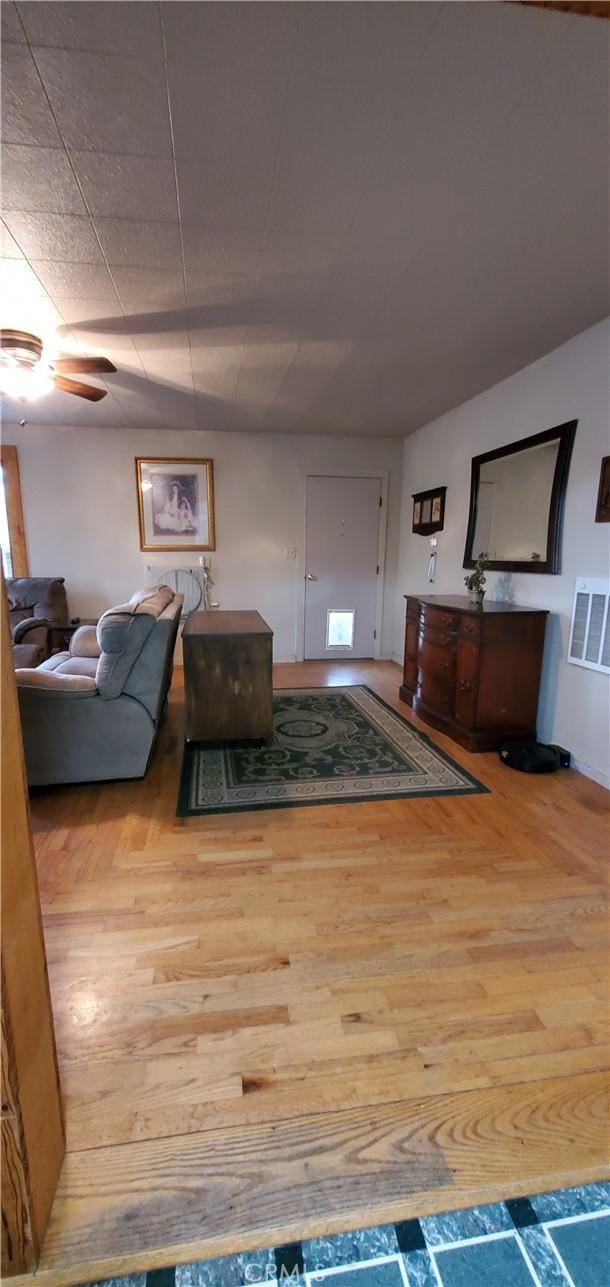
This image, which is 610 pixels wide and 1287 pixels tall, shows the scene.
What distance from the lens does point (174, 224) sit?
180 centimetres

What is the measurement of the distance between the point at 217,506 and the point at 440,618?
2.66 metres

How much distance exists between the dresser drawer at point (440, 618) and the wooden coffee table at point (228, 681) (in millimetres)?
1175

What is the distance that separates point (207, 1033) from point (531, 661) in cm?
249

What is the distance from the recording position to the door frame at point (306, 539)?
16.4 feet

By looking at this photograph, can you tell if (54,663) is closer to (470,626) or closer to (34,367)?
(34,367)

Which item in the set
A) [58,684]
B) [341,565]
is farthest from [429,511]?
[58,684]

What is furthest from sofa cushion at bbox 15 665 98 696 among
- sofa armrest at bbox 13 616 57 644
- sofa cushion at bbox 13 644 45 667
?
sofa armrest at bbox 13 616 57 644

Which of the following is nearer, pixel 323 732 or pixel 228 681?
pixel 228 681

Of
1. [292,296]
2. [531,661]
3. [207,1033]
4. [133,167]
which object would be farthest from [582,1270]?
[292,296]

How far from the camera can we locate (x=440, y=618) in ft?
10.9

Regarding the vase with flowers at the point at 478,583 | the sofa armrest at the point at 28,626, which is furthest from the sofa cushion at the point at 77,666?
the vase with flowers at the point at 478,583

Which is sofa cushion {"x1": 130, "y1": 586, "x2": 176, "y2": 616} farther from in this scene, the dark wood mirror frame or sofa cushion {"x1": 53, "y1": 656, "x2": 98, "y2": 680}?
the dark wood mirror frame

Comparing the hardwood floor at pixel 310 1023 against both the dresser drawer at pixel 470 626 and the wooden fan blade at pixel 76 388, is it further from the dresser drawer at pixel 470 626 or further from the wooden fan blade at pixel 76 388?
the wooden fan blade at pixel 76 388

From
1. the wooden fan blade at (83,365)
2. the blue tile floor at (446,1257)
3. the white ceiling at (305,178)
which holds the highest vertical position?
the white ceiling at (305,178)
